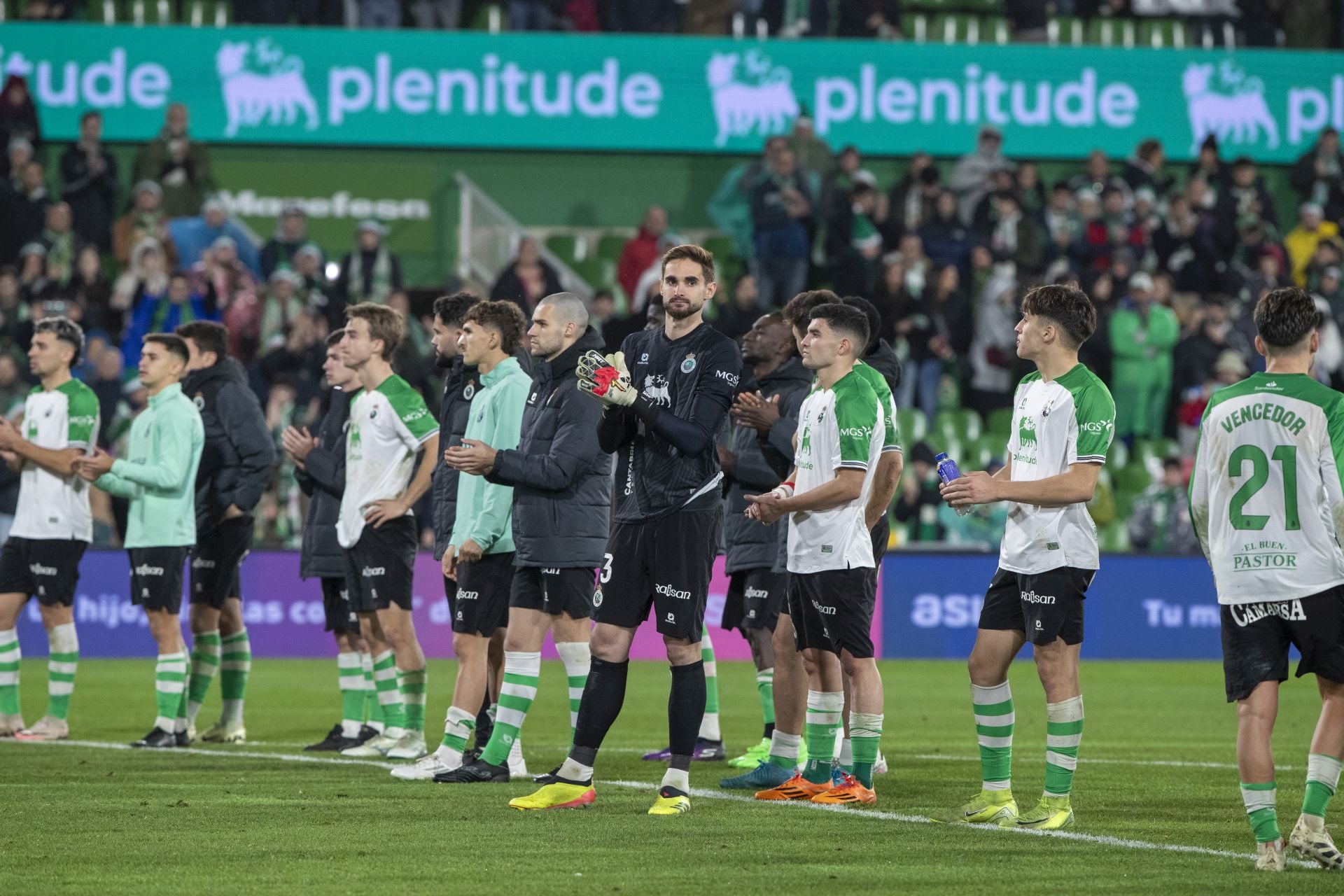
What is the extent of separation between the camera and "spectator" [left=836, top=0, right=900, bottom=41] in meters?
26.1

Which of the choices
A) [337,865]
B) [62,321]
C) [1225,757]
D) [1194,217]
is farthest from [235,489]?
[1194,217]

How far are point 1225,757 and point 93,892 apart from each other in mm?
7442

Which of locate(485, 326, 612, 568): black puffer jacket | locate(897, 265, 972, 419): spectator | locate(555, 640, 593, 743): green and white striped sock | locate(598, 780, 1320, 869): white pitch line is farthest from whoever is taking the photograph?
locate(897, 265, 972, 419): spectator

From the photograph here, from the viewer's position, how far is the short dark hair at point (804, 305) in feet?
31.4

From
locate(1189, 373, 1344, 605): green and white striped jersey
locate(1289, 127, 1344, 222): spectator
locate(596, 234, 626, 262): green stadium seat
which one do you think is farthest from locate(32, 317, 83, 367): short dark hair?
locate(1289, 127, 1344, 222): spectator

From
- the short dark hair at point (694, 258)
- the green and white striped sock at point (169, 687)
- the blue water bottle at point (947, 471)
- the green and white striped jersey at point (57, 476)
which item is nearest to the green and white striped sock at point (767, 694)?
the blue water bottle at point (947, 471)

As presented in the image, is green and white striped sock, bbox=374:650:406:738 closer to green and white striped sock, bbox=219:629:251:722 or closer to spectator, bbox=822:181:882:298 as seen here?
green and white striped sock, bbox=219:629:251:722

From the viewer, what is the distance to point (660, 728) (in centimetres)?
1290

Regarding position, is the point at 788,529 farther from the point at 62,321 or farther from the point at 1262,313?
the point at 62,321

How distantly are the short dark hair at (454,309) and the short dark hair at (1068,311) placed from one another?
3.72 m

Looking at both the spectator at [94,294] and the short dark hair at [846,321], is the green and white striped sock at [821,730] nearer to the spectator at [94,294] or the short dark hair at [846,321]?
the short dark hair at [846,321]

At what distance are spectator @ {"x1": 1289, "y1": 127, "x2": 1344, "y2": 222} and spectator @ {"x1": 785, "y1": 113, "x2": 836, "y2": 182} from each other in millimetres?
7246

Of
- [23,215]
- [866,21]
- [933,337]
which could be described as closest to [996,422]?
[933,337]

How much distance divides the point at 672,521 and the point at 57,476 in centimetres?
543
